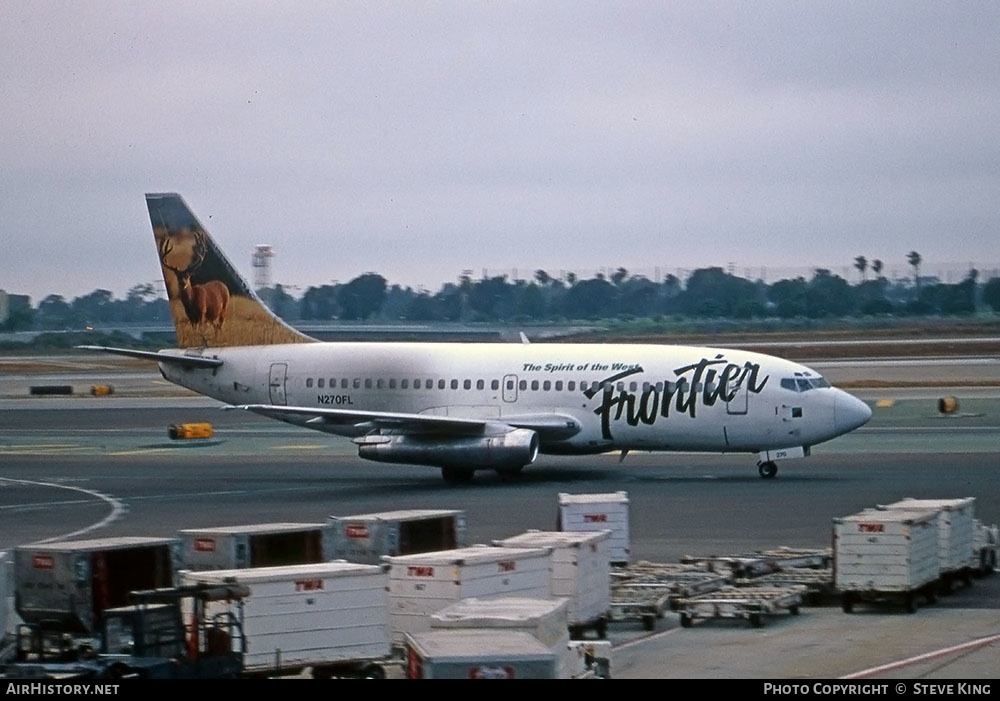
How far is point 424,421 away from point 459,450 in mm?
1469

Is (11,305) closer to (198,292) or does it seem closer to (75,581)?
(198,292)

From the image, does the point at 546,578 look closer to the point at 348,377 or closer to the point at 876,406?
the point at 348,377

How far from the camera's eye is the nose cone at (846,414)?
46.0 meters

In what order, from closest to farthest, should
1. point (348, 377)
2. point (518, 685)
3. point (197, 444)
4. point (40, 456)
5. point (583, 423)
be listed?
point (518, 685) < point (583, 423) < point (348, 377) < point (40, 456) < point (197, 444)

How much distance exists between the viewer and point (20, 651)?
21.9 metres

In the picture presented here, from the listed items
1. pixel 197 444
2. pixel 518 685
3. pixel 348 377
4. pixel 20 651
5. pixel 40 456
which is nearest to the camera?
pixel 518 685

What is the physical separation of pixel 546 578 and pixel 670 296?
128411 millimetres

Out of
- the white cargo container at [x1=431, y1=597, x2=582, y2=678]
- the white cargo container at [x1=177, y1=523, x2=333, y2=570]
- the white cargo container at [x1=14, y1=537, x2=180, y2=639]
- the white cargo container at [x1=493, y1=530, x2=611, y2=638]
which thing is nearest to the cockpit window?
the white cargo container at [x1=493, y1=530, x2=611, y2=638]

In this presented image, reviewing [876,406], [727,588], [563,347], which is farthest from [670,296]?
[727,588]

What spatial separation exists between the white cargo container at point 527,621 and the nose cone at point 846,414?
2918 centimetres

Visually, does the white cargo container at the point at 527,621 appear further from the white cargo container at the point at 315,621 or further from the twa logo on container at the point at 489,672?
the white cargo container at the point at 315,621

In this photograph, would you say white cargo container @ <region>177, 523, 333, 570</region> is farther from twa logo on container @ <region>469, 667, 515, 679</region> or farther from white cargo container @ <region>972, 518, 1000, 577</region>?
white cargo container @ <region>972, 518, 1000, 577</region>

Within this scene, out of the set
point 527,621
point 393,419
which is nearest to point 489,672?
point 527,621

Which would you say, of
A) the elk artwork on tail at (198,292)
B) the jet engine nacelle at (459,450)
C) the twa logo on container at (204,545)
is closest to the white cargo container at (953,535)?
the twa logo on container at (204,545)
